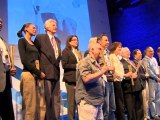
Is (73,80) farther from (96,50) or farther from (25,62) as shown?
(96,50)

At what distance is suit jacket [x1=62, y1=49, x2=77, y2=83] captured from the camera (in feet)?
12.7

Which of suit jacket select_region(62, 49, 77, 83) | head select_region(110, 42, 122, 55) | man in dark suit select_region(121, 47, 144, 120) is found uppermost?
head select_region(110, 42, 122, 55)

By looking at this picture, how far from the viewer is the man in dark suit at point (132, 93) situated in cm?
437

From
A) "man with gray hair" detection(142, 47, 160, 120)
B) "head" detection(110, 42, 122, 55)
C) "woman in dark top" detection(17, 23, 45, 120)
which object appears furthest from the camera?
"man with gray hair" detection(142, 47, 160, 120)

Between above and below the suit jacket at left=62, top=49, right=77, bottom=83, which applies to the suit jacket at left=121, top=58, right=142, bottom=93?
below

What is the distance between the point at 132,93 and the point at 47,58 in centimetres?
160

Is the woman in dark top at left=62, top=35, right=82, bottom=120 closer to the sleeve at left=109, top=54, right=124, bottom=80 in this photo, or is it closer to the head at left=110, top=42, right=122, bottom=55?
the sleeve at left=109, top=54, right=124, bottom=80

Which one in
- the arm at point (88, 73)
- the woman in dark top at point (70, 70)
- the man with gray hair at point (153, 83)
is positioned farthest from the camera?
the man with gray hair at point (153, 83)

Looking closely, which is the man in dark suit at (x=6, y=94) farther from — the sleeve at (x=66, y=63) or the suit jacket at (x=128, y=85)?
the suit jacket at (x=128, y=85)

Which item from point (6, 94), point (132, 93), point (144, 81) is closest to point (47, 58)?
point (6, 94)

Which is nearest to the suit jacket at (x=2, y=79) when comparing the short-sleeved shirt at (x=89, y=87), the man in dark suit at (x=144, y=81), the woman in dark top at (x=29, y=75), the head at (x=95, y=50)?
the woman in dark top at (x=29, y=75)

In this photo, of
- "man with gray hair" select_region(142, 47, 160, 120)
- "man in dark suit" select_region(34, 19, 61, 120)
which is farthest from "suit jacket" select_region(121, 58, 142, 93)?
"man in dark suit" select_region(34, 19, 61, 120)

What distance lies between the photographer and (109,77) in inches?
153

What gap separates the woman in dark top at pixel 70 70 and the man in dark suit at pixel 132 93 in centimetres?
90
